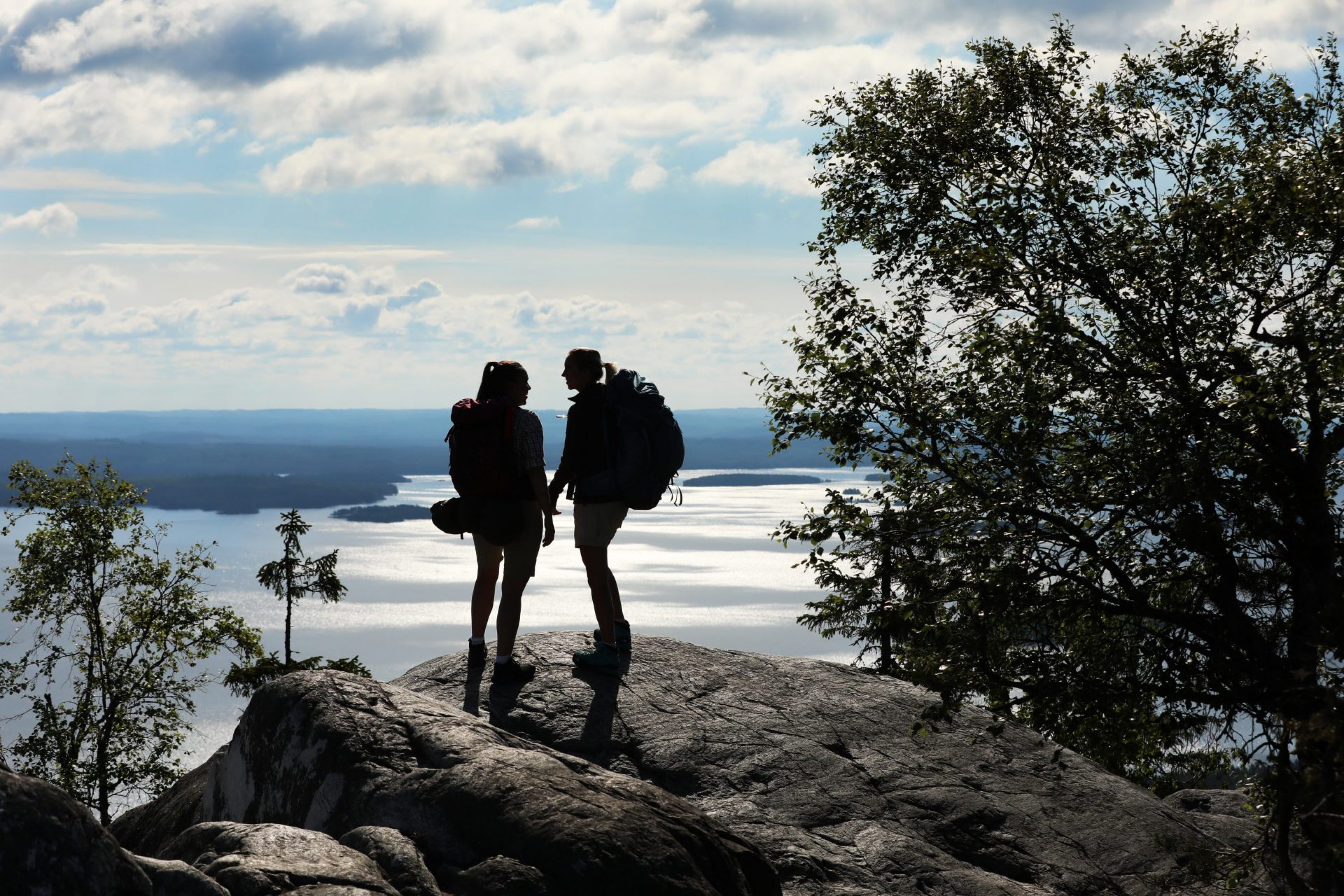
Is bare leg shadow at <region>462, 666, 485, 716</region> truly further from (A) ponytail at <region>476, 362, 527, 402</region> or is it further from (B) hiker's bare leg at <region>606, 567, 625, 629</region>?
(A) ponytail at <region>476, 362, 527, 402</region>

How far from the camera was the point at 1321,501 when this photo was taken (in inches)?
473

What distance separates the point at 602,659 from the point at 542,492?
2.05 metres

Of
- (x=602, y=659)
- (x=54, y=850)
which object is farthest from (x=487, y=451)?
(x=54, y=850)

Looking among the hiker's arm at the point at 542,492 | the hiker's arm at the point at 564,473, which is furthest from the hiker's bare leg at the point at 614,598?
the hiker's arm at the point at 564,473

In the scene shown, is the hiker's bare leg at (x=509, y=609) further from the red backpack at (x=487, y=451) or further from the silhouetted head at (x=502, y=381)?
the silhouetted head at (x=502, y=381)

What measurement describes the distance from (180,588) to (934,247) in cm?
3501

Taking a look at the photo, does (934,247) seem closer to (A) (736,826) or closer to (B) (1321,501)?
(B) (1321,501)

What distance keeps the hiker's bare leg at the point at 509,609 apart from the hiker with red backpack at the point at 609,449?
0.66m

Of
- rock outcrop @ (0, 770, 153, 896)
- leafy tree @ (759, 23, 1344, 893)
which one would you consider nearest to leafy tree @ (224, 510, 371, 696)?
leafy tree @ (759, 23, 1344, 893)

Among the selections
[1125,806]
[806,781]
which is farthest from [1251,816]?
[806,781]

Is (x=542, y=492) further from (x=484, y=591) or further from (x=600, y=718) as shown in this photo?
(x=600, y=718)

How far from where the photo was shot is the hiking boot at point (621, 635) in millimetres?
10992

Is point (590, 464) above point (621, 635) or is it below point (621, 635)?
above

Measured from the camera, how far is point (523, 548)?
32.9 feet
